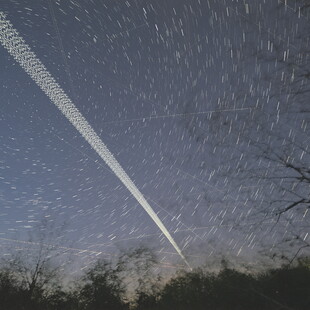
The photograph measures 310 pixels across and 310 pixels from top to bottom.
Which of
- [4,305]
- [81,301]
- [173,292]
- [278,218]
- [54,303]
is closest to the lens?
[278,218]

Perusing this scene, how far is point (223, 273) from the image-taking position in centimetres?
4812

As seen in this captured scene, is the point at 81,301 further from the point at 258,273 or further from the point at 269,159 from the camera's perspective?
the point at 269,159

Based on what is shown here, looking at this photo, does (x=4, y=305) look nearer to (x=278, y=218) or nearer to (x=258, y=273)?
(x=278, y=218)

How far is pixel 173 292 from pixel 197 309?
34.2 feet

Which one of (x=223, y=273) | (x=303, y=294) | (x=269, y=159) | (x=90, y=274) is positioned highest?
(x=90, y=274)

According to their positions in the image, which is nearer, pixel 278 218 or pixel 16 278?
pixel 278 218

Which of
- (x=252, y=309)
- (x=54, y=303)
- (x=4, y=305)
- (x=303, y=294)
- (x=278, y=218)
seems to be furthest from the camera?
(x=54, y=303)

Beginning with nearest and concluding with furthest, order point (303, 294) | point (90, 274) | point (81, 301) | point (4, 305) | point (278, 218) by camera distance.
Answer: point (278, 218) < point (4, 305) < point (303, 294) < point (81, 301) < point (90, 274)

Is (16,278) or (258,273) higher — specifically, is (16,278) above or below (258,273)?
above

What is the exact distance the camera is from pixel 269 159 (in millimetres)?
7324

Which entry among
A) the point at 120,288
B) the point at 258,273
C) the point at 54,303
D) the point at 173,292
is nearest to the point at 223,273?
the point at 258,273

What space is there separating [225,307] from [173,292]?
14966mm

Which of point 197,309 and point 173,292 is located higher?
point 173,292

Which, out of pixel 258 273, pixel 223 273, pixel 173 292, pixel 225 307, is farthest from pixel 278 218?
pixel 173 292
